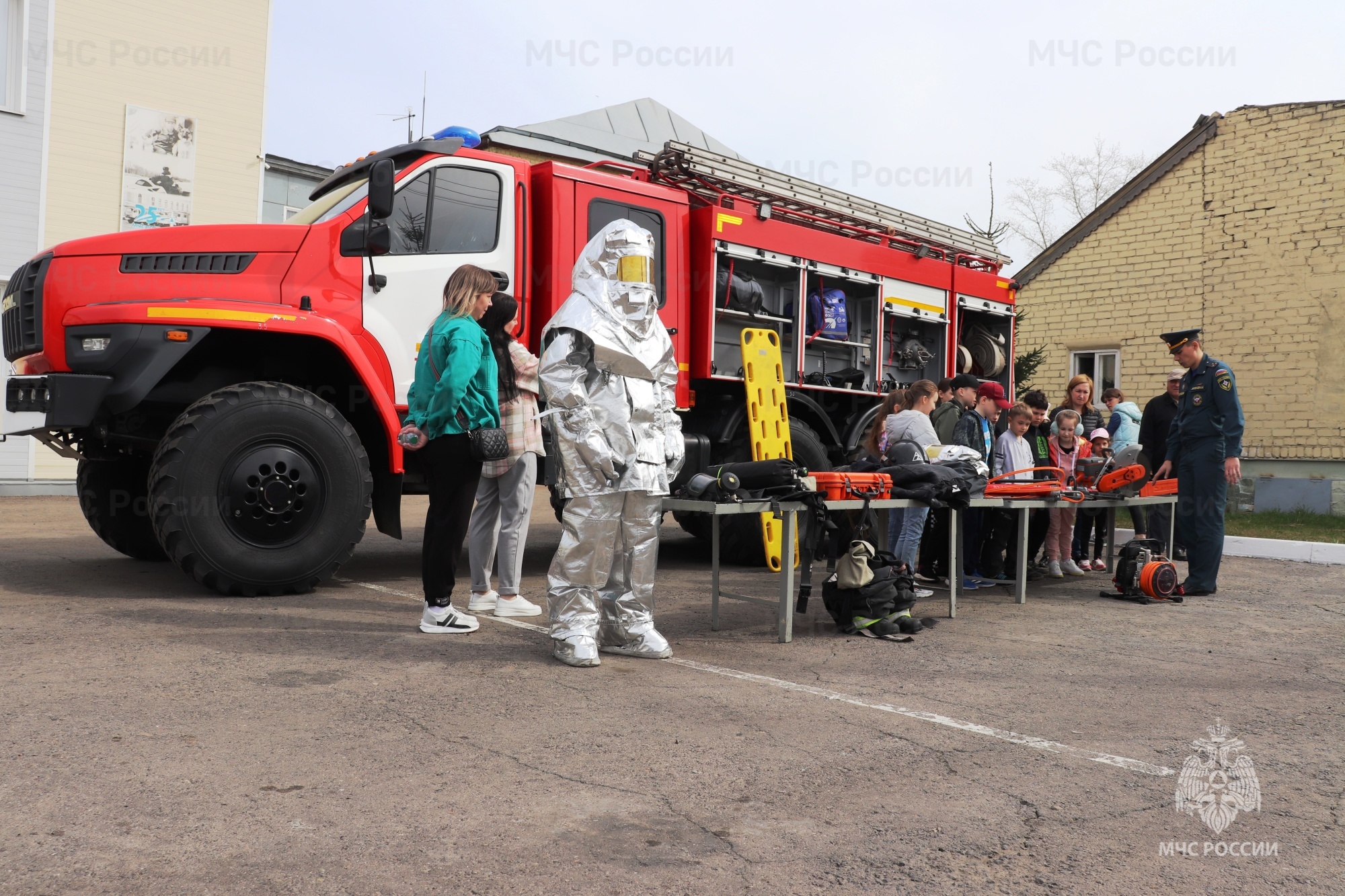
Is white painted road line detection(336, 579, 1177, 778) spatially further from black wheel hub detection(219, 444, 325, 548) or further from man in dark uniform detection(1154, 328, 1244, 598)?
man in dark uniform detection(1154, 328, 1244, 598)

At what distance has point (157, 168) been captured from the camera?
14.8m

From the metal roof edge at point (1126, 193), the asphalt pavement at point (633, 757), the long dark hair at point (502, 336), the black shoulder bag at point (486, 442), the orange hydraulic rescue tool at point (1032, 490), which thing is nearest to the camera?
the asphalt pavement at point (633, 757)

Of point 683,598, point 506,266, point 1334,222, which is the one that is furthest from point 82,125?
point 1334,222

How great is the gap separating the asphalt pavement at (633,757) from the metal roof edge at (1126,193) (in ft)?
41.6

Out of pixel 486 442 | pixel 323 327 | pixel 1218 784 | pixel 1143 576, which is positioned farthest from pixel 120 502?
pixel 1143 576

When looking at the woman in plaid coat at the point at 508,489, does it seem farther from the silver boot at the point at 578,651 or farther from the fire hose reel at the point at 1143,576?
the fire hose reel at the point at 1143,576

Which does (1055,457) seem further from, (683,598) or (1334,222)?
(1334,222)

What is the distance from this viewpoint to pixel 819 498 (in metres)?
5.66

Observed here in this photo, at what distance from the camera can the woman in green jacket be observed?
525cm

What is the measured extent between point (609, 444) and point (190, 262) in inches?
128

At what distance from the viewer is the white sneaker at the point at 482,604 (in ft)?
20.0

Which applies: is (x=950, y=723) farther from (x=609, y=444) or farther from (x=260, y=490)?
(x=260, y=490)

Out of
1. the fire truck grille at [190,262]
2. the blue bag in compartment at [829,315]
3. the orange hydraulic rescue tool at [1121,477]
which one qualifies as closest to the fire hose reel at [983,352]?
the blue bag in compartment at [829,315]

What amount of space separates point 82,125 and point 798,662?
1377cm
